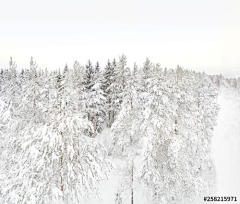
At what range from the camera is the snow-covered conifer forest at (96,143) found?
511 centimetres

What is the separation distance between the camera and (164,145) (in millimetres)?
10898

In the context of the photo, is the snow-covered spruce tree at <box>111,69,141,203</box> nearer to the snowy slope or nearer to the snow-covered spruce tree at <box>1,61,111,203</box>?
the snow-covered spruce tree at <box>1,61,111,203</box>

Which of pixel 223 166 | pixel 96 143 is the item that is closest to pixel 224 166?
pixel 223 166

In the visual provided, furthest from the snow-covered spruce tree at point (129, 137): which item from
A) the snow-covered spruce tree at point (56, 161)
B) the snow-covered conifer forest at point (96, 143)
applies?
the snow-covered spruce tree at point (56, 161)

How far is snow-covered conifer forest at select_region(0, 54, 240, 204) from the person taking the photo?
5109 millimetres

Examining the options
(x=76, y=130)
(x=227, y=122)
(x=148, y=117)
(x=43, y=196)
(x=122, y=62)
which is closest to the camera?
(x=43, y=196)

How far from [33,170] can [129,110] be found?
7.47 m

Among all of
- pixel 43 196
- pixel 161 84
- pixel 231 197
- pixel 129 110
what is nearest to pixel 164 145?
pixel 129 110

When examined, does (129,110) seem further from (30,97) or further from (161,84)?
(30,97)

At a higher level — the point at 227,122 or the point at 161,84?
the point at 161,84

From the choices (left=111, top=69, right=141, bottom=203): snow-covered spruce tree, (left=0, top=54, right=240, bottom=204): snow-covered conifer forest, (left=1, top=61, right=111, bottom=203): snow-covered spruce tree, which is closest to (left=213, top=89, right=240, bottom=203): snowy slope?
(left=0, top=54, right=240, bottom=204): snow-covered conifer forest

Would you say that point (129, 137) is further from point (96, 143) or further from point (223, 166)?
point (223, 166)

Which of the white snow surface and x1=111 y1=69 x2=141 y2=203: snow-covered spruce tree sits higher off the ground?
x1=111 y1=69 x2=141 y2=203: snow-covered spruce tree

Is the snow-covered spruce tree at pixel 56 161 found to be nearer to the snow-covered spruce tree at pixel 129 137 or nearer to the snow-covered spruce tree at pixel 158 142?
the snow-covered spruce tree at pixel 158 142
